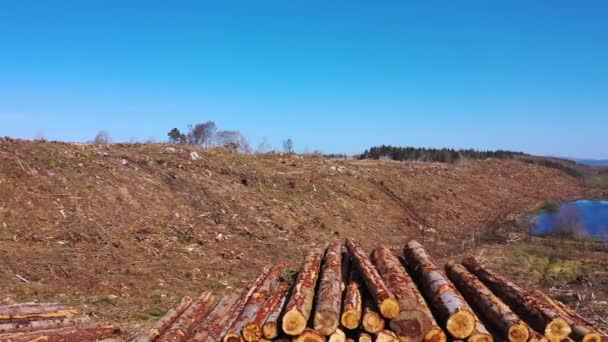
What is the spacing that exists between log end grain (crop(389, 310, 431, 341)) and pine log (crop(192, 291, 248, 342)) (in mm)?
1920

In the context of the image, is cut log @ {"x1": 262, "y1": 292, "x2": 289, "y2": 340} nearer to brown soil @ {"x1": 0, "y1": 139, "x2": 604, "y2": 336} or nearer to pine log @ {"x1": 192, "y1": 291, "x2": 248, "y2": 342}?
pine log @ {"x1": 192, "y1": 291, "x2": 248, "y2": 342}

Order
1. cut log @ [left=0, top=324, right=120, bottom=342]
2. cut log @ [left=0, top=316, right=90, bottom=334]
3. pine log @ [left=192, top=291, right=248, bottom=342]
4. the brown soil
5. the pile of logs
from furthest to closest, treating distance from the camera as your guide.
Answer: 1. the brown soil
2. cut log @ [left=0, top=316, right=90, bottom=334]
3. the pile of logs
4. cut log @ [left=0, top=324, right=120, bottom=342]
5. pine log @ [left=192, top=291, right=248, bottom=342]

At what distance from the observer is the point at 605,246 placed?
1848 centimetres

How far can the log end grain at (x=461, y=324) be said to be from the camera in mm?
5094

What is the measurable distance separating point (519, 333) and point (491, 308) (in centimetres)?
69

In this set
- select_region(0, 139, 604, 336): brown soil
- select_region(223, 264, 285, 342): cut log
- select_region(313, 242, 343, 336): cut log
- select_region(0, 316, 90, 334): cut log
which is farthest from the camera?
select_region(0, 139, 604, 336): brown soil

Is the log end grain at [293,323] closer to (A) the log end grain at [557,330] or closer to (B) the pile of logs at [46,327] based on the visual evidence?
(A) the log end grain at [557,330]

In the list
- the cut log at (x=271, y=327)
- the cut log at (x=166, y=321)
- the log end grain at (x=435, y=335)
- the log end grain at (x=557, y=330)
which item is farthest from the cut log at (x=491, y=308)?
the cut log at (x=166, y=321)

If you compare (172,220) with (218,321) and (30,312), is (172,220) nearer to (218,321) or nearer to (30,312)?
(30,312)

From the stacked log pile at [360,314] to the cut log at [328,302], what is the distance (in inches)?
0.4

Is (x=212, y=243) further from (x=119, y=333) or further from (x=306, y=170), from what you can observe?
(x=306, y=170)

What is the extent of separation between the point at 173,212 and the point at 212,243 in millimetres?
2167

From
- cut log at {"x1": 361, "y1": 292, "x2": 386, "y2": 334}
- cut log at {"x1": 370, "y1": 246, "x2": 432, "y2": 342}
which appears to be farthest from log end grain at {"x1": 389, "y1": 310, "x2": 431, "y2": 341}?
cut log at {"x1": 361, "y1": 292, "x2": 386, "y2": 334}

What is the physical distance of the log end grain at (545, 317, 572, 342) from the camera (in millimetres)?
5293
